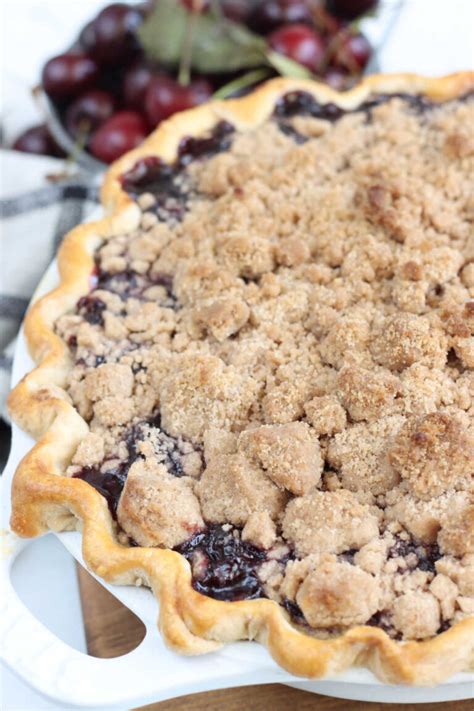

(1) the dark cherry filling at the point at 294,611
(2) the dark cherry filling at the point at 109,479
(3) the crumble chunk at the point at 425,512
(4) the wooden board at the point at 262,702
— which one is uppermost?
(2) the dark cherry filling at the point at 109,479

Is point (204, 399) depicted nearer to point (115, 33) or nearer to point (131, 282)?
point (131, 282)

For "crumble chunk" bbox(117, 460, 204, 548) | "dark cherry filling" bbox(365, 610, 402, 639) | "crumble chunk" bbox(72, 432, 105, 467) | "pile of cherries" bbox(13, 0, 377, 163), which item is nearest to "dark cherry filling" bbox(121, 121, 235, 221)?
"pile of cherries" bbox(13, 0, 377, 163)

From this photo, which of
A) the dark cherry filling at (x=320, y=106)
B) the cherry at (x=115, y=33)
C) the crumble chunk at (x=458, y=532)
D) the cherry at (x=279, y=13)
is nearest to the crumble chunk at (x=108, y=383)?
the crumble chunk at (x=458, y=532)

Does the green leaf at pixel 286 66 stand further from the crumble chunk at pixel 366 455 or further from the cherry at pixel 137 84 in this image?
the crumble chunk at pixel 366 455

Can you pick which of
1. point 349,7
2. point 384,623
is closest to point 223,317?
point 384,623

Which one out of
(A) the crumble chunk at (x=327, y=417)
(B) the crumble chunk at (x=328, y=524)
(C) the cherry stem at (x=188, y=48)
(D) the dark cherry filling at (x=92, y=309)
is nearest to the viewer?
(B) the crumble chunk at (x=328, y=524)
